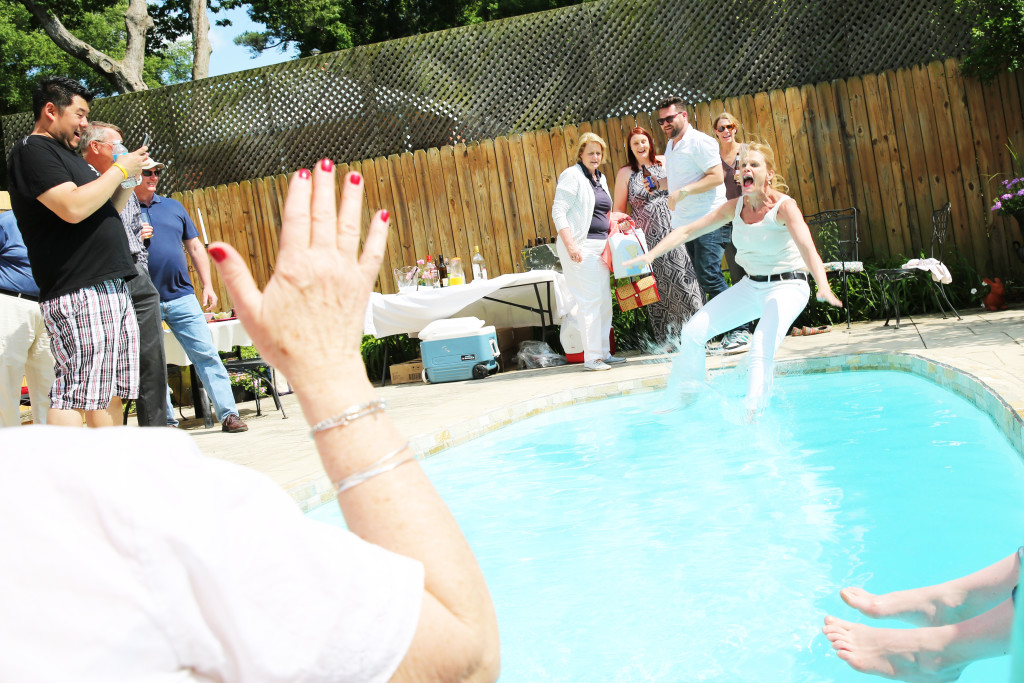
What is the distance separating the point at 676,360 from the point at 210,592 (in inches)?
195

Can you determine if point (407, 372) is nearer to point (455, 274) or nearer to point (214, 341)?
point (455, 274)

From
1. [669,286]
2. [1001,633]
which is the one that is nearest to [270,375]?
[669,286]

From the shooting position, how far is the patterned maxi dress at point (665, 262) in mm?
7719

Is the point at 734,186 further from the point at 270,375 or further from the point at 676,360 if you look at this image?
the point at 270,375

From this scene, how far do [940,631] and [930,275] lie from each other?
6.81 meters

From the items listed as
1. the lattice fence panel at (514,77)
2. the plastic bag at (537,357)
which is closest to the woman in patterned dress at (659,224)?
the plastic bag at (537,357)

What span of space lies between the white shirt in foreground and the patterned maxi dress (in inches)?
282

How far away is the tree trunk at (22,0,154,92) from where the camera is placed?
14703 mm

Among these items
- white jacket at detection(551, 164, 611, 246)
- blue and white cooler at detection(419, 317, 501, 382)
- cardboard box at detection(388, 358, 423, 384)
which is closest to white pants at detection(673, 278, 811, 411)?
white jacket at detection(551, 164, 611, 246)

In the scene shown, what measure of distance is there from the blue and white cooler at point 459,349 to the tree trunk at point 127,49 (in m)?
9.87

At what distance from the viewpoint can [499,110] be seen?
1043 cm

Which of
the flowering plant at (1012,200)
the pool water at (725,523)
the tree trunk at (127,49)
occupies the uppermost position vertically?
the tree trunk at (127,49)

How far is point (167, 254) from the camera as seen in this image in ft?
20.8

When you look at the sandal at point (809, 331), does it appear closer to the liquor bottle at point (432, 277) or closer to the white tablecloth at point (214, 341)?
the liquor bottle at point (432, 277)
